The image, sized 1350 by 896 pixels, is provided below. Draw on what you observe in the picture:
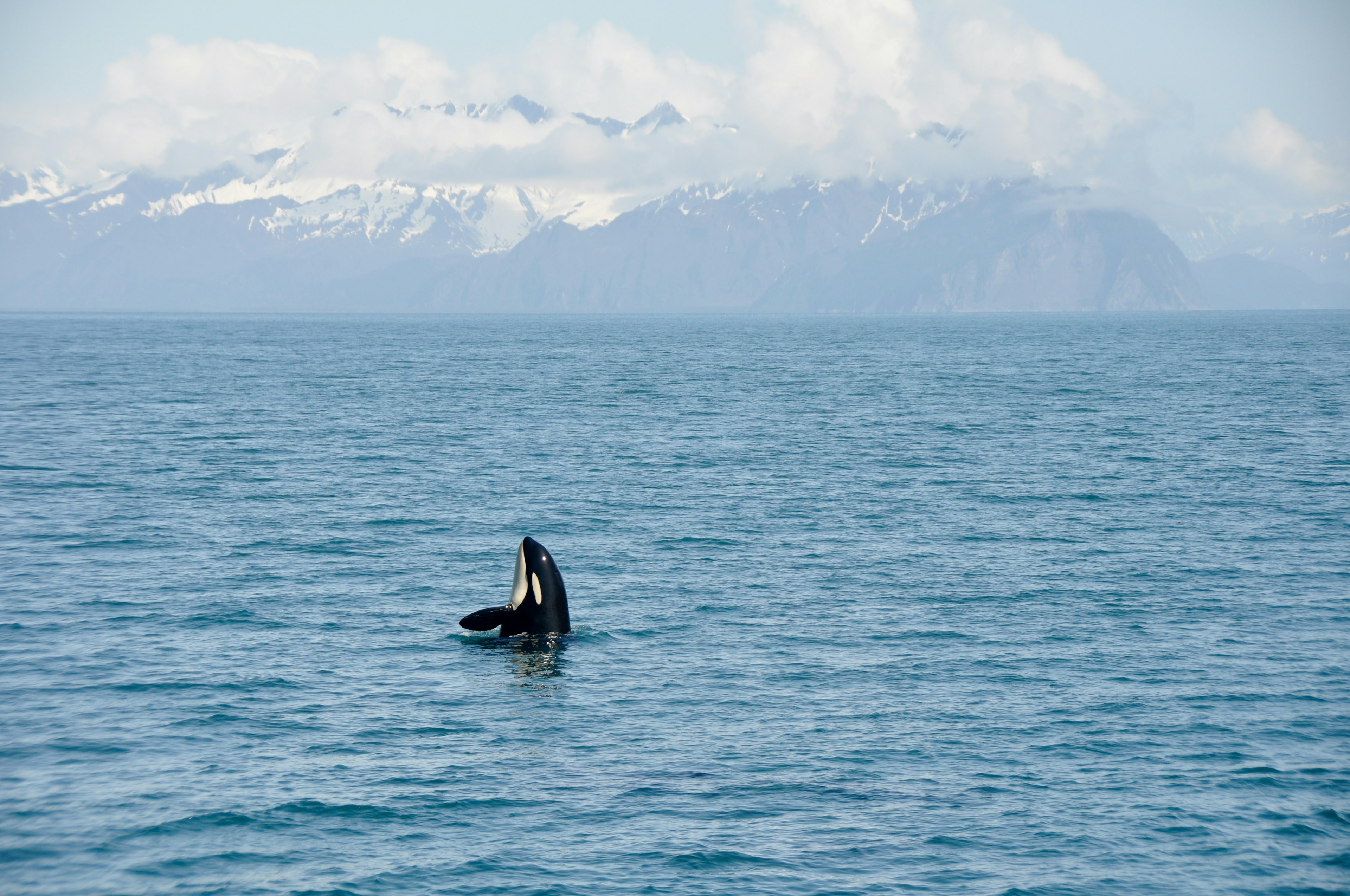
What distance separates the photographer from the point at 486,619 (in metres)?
30.6

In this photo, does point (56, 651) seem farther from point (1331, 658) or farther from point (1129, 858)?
point (1331, 658)

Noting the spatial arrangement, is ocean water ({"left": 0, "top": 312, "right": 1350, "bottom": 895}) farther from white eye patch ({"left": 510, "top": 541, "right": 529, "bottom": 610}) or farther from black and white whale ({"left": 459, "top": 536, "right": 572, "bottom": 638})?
white eye patch ({"left": 510, "top": 541, "right": 529, "bottom": 610})

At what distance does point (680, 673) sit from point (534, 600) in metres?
4.52

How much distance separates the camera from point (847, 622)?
1334 inches

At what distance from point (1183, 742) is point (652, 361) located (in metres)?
139

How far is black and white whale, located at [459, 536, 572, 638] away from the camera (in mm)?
31312

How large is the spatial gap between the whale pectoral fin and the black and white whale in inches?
0.9

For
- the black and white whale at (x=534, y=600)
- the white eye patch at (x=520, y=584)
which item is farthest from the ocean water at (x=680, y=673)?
the white eye patch at (x=520, y=584)

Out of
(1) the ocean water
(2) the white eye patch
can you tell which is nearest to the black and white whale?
(2) the white eye patch

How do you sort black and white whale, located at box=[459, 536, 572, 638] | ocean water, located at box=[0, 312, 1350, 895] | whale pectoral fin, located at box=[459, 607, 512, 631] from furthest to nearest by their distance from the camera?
black and white whale, located at box=[459, 536, 572, 638] < whale pectoral fin, located at box=[459, 607, 512, 631] < ocean water, located at box=[0, 312, 1350, 895]

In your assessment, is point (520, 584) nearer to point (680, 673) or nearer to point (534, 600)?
point (534, 600)

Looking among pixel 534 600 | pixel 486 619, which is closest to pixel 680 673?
pixel 534 600

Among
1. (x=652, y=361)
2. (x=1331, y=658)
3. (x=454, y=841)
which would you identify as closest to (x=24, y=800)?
(x=454, y=841)

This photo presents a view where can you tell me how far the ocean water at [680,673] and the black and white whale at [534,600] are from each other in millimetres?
778
